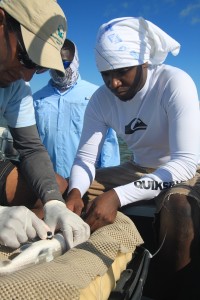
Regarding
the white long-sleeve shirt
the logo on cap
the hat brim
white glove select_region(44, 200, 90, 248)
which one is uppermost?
the logo on cap

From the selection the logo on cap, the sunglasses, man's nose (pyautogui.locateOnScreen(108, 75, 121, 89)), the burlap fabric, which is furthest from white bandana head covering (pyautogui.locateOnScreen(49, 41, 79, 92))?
the burlap fabric

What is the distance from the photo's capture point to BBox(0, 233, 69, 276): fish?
141 cm

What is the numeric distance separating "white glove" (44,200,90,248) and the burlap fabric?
109mm

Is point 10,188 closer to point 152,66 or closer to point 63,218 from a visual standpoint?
point 63,218

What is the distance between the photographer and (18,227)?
167cm

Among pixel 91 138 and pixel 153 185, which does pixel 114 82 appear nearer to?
pixel 91 138

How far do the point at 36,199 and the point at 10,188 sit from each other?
20cm

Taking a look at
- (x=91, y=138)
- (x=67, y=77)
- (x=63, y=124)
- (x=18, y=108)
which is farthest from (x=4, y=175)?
(x=67, y=77)

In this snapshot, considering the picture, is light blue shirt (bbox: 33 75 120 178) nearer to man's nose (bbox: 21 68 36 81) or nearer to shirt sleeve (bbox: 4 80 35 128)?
shirt sleeve (bbox: 4 80 35 128)

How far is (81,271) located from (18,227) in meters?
0.48

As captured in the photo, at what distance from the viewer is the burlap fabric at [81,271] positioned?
1119 mm

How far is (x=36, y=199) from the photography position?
244 centimetres

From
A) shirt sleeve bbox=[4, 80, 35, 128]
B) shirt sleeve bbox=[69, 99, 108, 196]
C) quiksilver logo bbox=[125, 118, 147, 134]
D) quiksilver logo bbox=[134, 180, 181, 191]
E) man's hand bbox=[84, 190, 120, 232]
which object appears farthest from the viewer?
shirt sleeve bbox=[69, 99, 108, 196]

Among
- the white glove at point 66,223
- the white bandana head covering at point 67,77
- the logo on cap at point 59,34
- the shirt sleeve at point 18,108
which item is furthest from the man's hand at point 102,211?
the white bandana head covering at point 67,77
